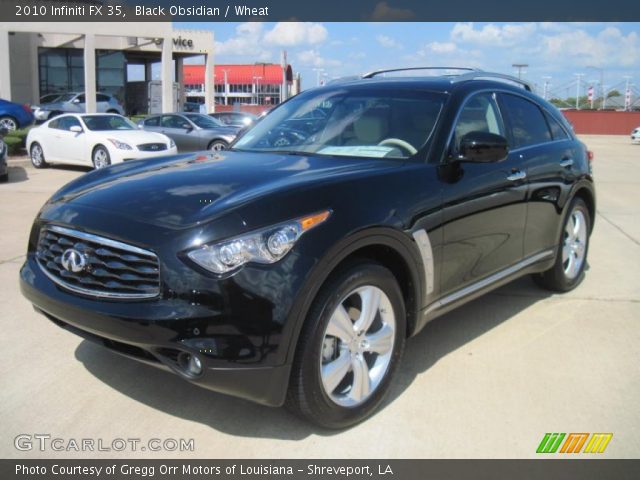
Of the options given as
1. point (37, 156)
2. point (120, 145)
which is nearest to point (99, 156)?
point (120, 145)

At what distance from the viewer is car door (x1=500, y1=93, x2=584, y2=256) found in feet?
14.5

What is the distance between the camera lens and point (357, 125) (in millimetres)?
3951

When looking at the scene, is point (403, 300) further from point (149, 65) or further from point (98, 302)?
point (149, 65)

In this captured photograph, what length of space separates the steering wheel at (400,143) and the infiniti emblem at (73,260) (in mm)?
1875

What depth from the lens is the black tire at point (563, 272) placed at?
504 cm

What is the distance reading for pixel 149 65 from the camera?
49344 millimetres

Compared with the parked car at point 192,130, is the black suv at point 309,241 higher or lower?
lower

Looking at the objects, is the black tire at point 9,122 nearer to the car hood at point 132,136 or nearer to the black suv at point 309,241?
the car hood at point 132,136

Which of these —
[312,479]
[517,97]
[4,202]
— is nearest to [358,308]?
[312,479]

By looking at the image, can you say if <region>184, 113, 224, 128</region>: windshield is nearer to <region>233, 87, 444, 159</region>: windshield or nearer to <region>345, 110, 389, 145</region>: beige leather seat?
<region>233, 87, 444, 159</region>: windshield

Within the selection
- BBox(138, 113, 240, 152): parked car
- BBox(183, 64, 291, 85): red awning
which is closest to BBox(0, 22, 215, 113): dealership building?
BBox(138, 113, 240, 152): parked car

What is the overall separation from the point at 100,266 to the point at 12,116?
2048 cm

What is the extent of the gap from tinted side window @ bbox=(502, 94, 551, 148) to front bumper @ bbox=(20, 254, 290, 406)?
8.82 ft

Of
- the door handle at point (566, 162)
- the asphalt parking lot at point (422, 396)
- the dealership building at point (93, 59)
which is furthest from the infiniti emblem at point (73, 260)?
the dealership building at point (93, 59)
